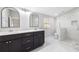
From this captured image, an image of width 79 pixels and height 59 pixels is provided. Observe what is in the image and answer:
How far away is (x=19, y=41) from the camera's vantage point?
2432mm

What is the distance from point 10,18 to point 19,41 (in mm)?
916

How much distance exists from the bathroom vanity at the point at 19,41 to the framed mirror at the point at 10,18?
516 millimetres

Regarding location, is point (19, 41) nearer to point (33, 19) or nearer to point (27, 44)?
point (27, 44)

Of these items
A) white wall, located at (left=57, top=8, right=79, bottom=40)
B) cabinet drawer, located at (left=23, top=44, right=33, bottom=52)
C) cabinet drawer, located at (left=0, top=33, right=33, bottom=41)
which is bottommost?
cabinet drawer, located at (left=23, top=44, right=33, bottom=52)

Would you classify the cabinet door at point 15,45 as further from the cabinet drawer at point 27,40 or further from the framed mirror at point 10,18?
the framed mirror at point 10,18

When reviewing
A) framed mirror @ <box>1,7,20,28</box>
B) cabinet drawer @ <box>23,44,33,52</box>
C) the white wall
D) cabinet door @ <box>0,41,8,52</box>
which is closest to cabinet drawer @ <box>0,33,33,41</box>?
cabinet door @ <box>0,41,8,52</box>

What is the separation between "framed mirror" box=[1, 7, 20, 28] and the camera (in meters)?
2.67

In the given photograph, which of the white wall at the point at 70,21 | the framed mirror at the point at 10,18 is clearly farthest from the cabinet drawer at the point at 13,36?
the white wall at the point at 70,21

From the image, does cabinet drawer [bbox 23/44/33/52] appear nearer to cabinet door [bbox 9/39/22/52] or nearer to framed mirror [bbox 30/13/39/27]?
cabinet door [bbox 9/39/22/52]

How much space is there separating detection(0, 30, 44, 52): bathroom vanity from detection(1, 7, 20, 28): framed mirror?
0.52 meters

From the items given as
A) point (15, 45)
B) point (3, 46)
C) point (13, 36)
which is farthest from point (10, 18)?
point (3, 46)

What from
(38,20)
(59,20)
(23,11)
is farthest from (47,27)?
(23,11)
